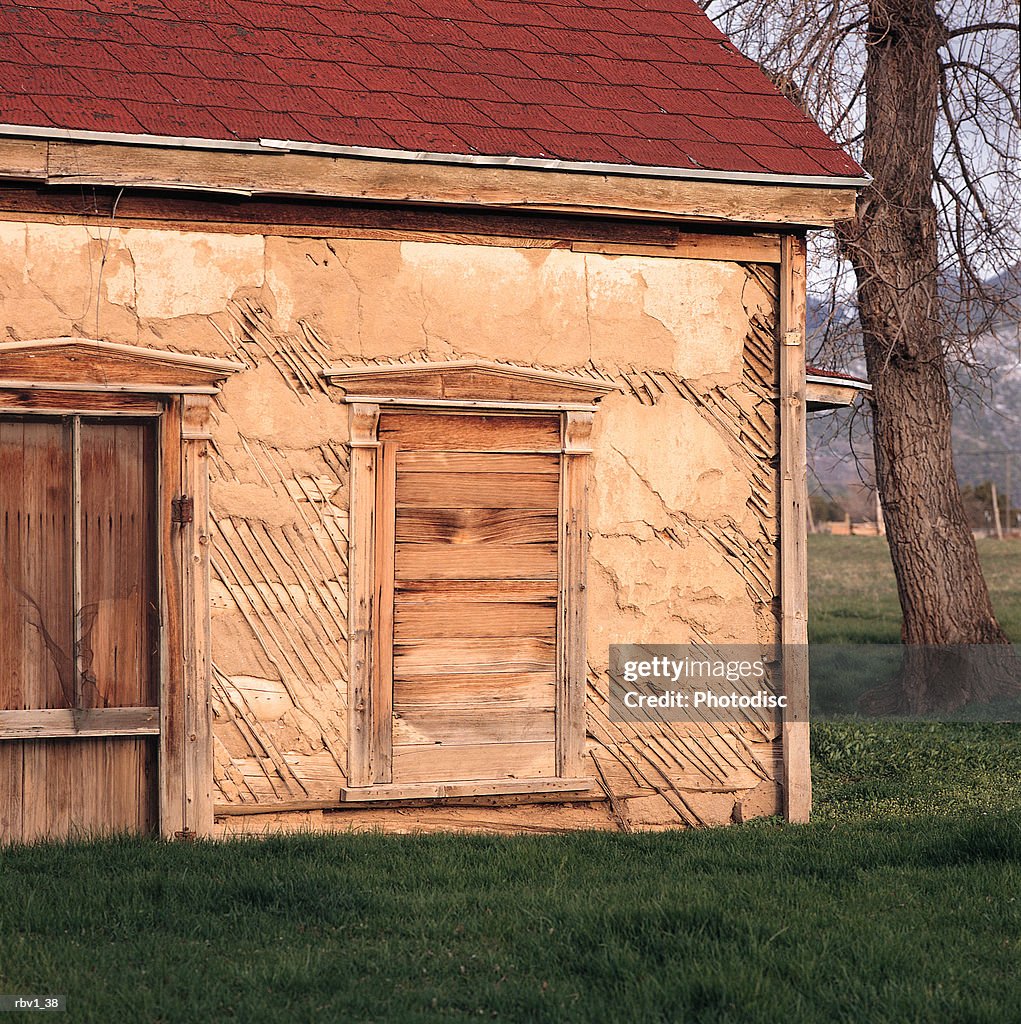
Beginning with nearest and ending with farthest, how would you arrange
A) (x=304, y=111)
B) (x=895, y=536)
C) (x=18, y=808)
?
(x=18, y=808) < (x=304, y=111) < (x=895, y=536)

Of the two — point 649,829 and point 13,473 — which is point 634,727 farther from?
point 13,473

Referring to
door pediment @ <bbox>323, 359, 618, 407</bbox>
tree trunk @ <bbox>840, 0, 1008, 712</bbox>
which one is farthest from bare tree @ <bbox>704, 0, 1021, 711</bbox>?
door pediment @ <bbox>323, 359, 618, 407</bbox>

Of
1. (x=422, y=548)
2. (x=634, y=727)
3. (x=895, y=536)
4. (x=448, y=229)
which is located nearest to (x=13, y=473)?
(x=422, y=548)

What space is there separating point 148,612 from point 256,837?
48.0 inches

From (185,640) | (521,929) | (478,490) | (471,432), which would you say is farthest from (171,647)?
(521,929)

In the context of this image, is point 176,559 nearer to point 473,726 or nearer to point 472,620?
point 472,620

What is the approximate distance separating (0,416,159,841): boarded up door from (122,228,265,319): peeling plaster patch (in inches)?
24.3

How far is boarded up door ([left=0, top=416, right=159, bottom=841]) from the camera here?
6090 millimetres

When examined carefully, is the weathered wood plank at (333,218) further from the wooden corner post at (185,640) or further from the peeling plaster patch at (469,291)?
the wooden corner post at (185,640)

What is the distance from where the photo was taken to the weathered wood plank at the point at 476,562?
256 inches

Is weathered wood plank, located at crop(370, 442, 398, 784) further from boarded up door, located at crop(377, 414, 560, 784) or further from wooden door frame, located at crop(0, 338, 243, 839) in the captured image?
wooden door frame, located at crop(0, 338, 243, 839)

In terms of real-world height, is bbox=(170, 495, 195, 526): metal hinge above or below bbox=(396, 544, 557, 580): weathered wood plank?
above

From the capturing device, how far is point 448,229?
6531 millimetres
